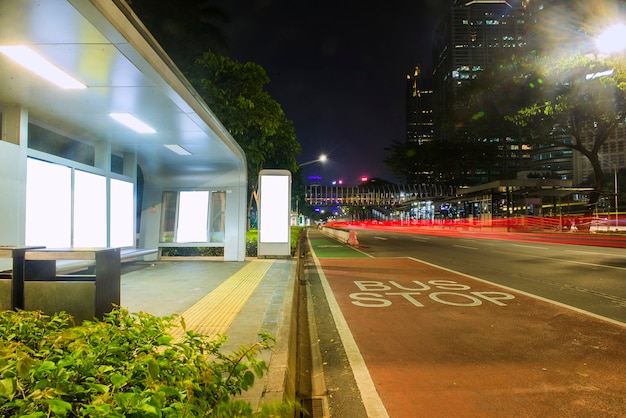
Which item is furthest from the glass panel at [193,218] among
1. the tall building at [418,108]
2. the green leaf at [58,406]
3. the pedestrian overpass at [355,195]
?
the tall building at [418,108]

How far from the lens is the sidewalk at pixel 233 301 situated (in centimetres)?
389

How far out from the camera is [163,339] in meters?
2.27

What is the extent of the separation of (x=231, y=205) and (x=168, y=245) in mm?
2287

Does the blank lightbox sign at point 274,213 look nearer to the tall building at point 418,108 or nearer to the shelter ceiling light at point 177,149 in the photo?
the shelter ceiling light at point 177,149

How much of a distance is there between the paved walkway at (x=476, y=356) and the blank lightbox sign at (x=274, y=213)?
17.9 ft

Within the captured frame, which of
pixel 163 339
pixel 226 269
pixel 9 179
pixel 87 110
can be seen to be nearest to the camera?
pixel 163 339

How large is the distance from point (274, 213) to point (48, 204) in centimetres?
724

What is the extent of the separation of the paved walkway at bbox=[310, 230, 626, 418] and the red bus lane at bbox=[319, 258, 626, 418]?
0.01 m

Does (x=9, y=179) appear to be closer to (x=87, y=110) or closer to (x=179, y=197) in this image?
(x=87, y=110)

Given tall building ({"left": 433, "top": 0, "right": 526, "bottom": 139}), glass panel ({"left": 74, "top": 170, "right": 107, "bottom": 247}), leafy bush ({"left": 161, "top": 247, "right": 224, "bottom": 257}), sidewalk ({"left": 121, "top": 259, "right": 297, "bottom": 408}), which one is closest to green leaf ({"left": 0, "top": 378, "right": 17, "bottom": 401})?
sidewalk ({"left": 121, "top": 259, "right": 297, "bottom": 408})

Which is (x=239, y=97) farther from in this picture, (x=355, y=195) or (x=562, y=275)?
(x=355, y=195)

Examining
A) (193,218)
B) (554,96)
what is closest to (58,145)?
(193,218)

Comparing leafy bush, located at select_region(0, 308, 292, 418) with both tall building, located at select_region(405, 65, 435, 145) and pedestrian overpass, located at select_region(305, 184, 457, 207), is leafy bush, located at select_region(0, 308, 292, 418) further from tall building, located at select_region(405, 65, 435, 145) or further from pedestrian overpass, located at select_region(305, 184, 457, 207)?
tall building, located at select_region(405, 65, 435, 145)

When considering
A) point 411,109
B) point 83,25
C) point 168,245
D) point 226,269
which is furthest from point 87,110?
point 411,109
